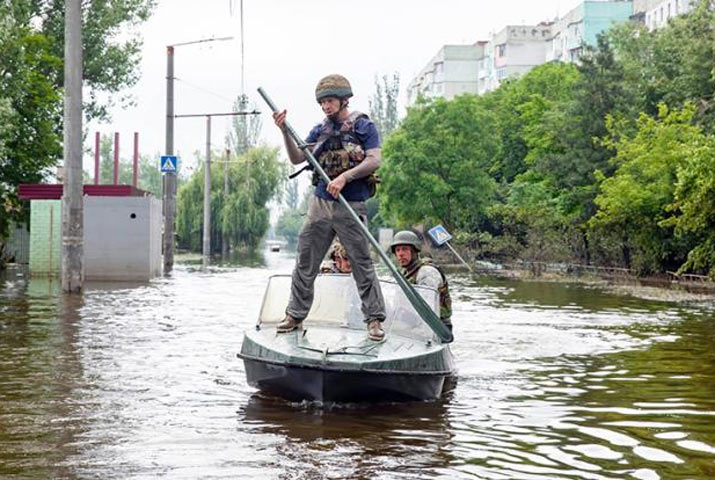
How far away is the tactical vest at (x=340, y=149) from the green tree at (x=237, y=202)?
66907mm

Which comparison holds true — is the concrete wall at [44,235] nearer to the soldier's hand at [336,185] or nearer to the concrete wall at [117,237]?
the concrete wall at [117,237]

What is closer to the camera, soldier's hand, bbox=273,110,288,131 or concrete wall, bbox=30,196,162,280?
soldier's hand, bbox=273,110,288,131

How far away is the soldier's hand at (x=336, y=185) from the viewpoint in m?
10.9

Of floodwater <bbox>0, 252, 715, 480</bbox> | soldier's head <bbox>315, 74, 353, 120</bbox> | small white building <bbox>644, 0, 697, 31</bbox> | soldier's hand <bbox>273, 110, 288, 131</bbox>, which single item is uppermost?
small white building <bbox>644, 0, 697, 31</bbox>

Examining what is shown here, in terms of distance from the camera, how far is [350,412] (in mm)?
10719

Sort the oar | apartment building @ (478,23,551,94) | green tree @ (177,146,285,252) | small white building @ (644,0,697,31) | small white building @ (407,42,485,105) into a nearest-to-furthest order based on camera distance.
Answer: the oar < green tree @ (177,146,285,252) < small white building @ (644,0,697,31) < apartment building @ (478,23,551,94) < small white building @ (407,42,485,105)

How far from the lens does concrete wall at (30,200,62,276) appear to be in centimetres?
3638

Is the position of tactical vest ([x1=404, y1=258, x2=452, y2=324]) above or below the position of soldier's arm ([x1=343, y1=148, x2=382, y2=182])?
below

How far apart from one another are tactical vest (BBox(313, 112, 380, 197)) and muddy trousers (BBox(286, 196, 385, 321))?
28 cm

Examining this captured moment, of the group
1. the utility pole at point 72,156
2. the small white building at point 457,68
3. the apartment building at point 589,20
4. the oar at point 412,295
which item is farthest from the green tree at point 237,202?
the oar at point 412,295

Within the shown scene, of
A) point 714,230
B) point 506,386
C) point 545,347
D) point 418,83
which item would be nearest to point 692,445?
point 506,386

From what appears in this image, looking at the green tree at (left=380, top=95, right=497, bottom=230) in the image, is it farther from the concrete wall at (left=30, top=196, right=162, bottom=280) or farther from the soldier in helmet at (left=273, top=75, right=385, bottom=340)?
the soldier in helmet at (left=273, top=75, right=385, bottom=340)

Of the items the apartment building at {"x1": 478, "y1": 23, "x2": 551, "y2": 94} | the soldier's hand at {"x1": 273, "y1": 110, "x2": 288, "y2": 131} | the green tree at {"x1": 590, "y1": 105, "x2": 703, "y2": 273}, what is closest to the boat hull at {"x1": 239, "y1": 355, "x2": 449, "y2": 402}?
the soldier's hand at {"x1": 273, "y1": 110, "x2": 288, "y2": 131}

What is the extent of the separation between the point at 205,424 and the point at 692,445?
13.0 ft
